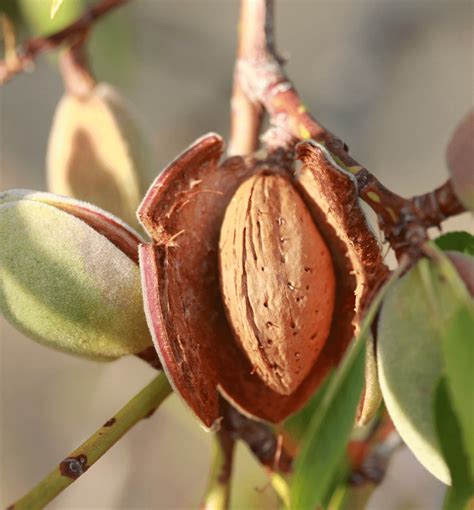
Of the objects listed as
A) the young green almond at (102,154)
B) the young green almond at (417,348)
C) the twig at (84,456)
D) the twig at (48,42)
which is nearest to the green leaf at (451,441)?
the young green almond at (417,348)

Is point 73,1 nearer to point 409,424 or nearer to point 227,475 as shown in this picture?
point 227,475

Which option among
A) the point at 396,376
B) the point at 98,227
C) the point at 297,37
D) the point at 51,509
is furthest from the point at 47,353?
the point at 396,376

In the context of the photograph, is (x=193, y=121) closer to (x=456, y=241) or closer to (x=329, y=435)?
(x=456, y=241)

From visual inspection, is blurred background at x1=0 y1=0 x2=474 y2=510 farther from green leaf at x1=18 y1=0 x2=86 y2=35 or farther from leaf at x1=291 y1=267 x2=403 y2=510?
leaf at x1=291 y1=267 x2=403 y2=510

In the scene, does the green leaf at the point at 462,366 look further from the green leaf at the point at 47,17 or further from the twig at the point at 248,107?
the green leaf at the point at 47,17

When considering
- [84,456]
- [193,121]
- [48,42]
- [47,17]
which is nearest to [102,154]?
[48,42]

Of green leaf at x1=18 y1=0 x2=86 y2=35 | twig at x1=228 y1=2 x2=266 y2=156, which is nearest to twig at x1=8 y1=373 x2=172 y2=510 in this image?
twig at x1=228 y1=2 x2=266 y2=156
